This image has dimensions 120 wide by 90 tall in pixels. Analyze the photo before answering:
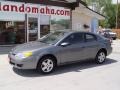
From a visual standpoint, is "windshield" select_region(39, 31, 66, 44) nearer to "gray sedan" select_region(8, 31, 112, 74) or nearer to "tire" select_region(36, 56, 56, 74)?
"gray sedan" select_region(8, 31, 112, 74)

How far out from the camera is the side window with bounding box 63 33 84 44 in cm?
895

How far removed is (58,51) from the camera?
8438 mm

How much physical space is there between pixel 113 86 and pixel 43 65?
2.54 meters

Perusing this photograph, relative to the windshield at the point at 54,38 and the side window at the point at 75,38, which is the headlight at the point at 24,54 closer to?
the windshield at the point at 54,38

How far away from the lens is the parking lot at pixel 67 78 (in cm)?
679

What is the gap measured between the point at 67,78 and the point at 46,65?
0.95 m

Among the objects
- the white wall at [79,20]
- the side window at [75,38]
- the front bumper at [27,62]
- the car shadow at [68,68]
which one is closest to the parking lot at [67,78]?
the car shadow at [68,68]

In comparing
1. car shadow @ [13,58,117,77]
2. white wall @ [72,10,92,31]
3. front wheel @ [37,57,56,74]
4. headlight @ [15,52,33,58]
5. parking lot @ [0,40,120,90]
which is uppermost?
white wall @ [72,10,92,31]

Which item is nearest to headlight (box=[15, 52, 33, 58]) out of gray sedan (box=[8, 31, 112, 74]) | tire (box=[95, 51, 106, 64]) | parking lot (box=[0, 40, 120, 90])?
gray sedan (box=[8, 31, 112, 74])

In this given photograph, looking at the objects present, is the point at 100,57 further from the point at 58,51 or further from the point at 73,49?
the point at 58,51

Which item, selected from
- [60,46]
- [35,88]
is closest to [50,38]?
[60,46]

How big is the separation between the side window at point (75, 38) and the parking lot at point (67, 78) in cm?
107

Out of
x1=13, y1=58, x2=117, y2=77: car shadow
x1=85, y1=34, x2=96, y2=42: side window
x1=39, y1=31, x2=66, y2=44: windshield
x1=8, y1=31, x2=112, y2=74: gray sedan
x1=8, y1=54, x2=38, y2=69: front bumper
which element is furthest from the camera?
x1=85, y1=34, x2=96, y2=42: side window

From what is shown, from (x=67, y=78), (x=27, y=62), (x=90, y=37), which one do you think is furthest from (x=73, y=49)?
(x=27, y=62)
